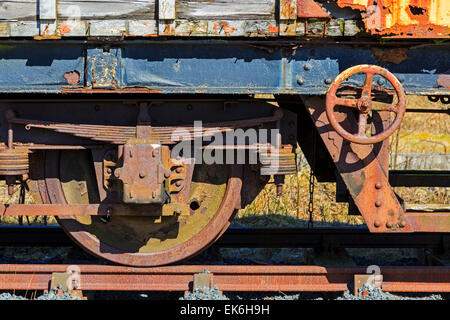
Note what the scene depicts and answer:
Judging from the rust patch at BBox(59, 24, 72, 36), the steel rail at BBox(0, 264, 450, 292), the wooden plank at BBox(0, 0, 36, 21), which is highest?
the wooden plank at BBox(0, 0, 36, 21)

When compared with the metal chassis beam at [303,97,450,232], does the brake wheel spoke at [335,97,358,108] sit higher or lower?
higher

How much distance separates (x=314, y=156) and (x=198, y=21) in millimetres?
1798

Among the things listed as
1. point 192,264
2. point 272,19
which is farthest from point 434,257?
point 272,19

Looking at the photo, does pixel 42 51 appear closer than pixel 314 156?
Yes

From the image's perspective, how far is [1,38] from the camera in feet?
13.6

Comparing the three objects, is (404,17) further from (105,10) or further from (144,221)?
(144,221)

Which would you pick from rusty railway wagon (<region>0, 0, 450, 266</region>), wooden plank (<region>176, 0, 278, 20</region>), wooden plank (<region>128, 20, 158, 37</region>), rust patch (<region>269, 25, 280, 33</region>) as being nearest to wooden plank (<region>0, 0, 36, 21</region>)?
rusty railway wagon (<region>0, 0, 450, 266</region>)

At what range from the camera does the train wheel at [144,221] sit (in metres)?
4.81

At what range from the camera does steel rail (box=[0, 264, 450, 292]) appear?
468 cm

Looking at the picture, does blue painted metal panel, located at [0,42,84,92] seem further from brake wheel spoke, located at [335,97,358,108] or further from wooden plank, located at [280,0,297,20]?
brake wheel spoke, located at [335,97,358,108]

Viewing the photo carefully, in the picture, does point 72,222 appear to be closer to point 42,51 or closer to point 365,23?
point 42,51

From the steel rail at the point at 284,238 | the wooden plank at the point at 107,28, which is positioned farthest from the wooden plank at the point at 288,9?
the steel rail at the point at 284,238

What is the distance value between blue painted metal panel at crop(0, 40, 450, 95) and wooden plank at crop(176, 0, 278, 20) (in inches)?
7.6

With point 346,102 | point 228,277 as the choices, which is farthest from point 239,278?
point 346,102
